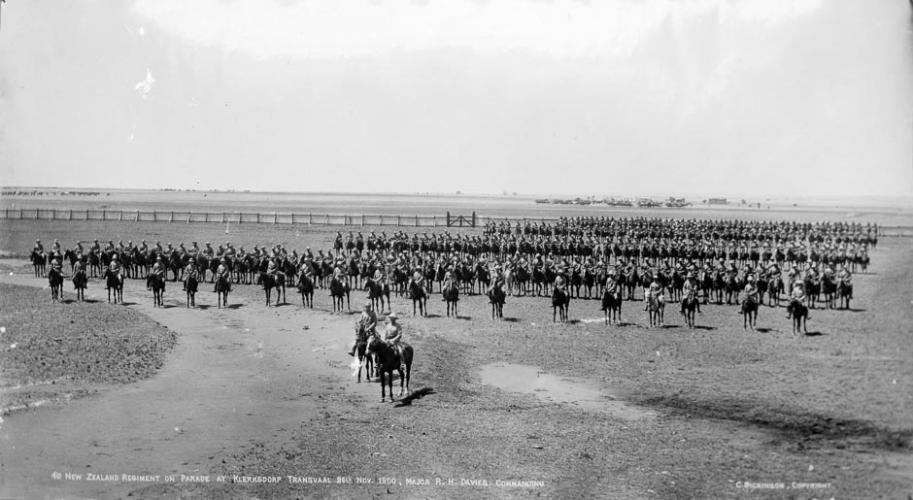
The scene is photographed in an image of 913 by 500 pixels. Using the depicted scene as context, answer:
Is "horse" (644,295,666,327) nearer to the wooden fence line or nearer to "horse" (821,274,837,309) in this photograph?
"horse" (821,274,837,309)

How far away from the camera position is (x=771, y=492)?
12258 millimetres

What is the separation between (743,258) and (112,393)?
39092 mm

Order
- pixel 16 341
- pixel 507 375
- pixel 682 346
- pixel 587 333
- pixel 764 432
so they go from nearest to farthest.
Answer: pixel 764 432 < pixel 507 375 < pixel 16 341 < pixel 682 346 < pixel 587 333

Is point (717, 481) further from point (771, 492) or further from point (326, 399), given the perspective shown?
point (326, 399)

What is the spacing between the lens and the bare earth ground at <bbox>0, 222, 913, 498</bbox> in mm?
12562

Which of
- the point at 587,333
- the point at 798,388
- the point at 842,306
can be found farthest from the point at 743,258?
the point at 798,388

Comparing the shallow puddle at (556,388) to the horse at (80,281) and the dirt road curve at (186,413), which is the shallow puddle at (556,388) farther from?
the horse at (80,281)

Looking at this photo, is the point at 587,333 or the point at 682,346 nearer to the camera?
the point at 682,346

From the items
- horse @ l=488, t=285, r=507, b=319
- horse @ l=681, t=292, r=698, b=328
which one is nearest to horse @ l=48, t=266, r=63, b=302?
horse @ l=488, t=285, r=507, b=319

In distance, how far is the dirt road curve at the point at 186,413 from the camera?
12.8 meters

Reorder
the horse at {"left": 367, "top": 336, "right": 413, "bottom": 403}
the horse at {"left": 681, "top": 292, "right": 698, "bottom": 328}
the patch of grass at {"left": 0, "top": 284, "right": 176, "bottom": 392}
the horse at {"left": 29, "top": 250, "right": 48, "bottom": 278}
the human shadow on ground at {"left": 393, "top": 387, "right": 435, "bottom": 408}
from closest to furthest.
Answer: the human shadow on ground at {"left": 393, "top": 387, "right": 435, "bottom": 408}, the horse at {"left": 367, "top": 336, "right": 413, "bottom": 403}, the patch of grass at {"left": 0, "top": 284, "right": 176, "bottom": 392}, the horse at {"left": 681, "top": 292, "right": 698, "bottom": 328}, the horse at {"left": 29, "top": 250, "right": 48, "bottom": 278}

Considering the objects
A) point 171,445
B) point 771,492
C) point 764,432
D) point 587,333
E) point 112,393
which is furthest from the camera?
point 587,333

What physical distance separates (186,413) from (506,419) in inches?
282

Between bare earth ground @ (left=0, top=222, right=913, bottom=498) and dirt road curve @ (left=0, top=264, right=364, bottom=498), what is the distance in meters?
0.05
